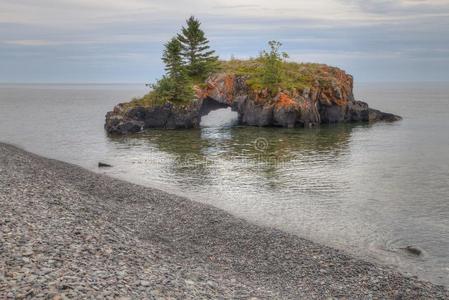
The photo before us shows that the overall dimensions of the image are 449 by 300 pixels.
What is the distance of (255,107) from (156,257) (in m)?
81.5

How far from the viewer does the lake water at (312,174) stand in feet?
105

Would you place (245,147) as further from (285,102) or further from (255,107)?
(255,107)

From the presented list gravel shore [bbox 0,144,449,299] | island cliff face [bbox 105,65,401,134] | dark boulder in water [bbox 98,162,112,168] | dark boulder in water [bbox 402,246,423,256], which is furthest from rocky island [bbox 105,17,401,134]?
dark boulder in water [bbox 402,246,423,256]

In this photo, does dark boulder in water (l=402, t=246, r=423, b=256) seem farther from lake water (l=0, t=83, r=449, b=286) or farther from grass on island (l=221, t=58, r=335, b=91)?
grass on island (l=221, t=58, r=335, b=91)

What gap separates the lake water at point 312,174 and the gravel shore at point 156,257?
3.89 m

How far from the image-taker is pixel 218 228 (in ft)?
105

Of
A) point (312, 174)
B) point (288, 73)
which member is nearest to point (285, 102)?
point (288, 73)

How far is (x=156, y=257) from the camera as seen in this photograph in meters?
23.2

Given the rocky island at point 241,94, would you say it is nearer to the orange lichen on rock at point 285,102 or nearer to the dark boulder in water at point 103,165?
the orange lichen on rock at point 285,102

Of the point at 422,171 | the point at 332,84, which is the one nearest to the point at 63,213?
the point at 422,171

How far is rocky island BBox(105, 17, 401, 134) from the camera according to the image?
9650 centimetres

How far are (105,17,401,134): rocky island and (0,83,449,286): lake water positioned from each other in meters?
6.12

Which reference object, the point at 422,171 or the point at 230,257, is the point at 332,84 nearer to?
the point at 422,171

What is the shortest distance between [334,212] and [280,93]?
6506 cm
